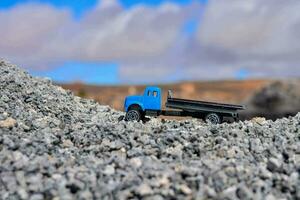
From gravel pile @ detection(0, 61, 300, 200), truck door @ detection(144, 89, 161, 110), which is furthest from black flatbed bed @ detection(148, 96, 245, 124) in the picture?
gravel pile @ detection(0, 61, 300, 200)

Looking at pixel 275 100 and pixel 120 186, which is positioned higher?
pixel 275 100

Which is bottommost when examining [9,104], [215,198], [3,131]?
[215,198]

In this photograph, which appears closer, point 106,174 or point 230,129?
point 106,174

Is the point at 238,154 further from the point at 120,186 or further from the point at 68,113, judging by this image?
the point at 68,113

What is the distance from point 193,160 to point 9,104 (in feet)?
14.0

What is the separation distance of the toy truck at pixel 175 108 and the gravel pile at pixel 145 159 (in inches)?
38.8

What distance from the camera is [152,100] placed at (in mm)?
10781

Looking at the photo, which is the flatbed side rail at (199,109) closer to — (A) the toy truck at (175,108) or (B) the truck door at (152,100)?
(A) the toy truck at (175,108)

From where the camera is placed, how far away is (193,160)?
23.4 feet

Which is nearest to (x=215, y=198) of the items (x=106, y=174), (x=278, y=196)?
(x=278, y=196)

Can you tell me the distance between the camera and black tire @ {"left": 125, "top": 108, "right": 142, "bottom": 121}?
419 inches

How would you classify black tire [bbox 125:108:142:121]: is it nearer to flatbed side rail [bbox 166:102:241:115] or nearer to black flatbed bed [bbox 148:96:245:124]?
black flatbed bed [bbox 148:96:245:124]

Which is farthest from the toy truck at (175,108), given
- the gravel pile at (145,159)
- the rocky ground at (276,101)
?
the rocky ground at (276,101)

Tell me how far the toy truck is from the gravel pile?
3.23 feet
